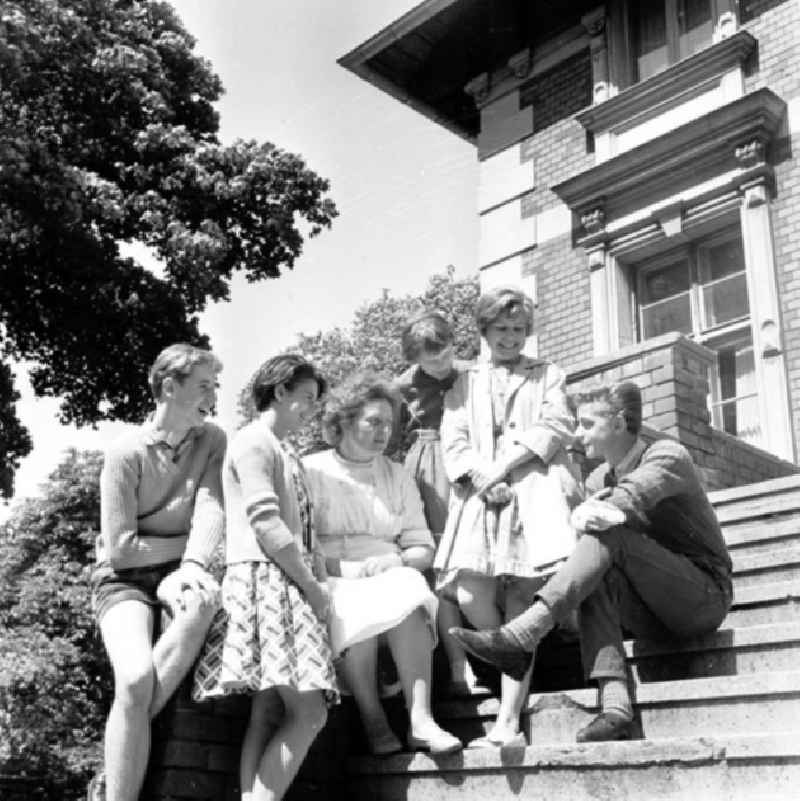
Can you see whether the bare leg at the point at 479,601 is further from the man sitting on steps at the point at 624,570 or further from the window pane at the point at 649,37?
the window pane at the point at 649,37

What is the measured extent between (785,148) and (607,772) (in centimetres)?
739

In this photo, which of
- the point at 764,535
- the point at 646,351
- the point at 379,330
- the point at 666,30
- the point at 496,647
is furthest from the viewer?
the point at 379,330

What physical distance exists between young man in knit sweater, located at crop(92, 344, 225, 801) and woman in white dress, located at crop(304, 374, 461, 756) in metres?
0.52

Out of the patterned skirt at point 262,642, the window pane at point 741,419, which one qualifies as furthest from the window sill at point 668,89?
the patterned skirt at point 262,642

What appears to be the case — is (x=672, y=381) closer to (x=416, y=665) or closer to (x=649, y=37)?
(x=416, y=665)

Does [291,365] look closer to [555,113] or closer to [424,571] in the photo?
[424,571]

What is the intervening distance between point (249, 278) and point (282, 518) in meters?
12.4

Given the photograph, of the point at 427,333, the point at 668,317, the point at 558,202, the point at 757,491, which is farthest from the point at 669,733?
the point at 558,202

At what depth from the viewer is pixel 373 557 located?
4.27 meters

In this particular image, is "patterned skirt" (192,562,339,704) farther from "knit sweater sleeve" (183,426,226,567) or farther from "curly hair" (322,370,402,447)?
"curly hair" (322,370,402,447)


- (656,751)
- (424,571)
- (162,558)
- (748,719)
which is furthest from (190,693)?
(748,719)

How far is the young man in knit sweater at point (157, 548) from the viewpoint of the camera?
3529 millimetres

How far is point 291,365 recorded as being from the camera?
13.6 ft

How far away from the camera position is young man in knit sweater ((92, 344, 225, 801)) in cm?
353
